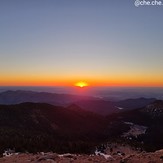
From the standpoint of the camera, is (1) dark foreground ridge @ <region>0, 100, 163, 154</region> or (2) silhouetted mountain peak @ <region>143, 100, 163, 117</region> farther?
(2) silhouetted mountain peak @ <region>143, 100, 163, 117</region>

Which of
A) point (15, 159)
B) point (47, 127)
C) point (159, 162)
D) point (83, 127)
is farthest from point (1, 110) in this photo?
point (159, 162)

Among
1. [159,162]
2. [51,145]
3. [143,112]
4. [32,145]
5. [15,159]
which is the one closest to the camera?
[159,162]

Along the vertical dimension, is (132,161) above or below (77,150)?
above

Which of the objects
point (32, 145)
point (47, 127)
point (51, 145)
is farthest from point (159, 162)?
point (47, 127)

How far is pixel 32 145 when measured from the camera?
44969mm

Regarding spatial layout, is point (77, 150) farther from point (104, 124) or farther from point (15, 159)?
point (104, 124)

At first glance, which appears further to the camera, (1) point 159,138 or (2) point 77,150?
Answer: (1) point 159,138

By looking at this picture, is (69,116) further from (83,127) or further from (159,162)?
(159,162)

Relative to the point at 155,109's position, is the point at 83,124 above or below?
below

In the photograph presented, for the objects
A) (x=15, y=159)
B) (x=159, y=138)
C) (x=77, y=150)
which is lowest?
(x=159, y=138)

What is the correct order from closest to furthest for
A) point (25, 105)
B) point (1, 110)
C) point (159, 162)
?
1. point (159, 162)
2. point (1, 110)
3. point (25, 105)

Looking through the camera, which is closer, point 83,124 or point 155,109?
point 83,124

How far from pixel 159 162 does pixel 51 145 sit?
3265cm

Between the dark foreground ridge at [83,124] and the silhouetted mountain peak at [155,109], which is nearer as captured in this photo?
the dark foreground ridge at [83,124]
